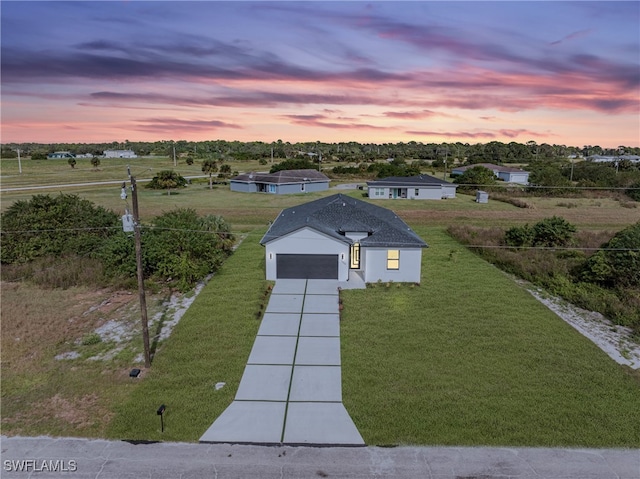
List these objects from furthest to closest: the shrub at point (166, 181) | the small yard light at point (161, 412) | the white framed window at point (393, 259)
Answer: the shrub at point (166, 181)
the white framed window at point (393, 259)
the small yard light at point (161, 412)

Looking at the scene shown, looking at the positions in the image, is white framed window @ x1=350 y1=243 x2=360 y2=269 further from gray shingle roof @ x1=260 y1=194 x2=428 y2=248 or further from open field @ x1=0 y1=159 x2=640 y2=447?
open field @ x1=0 y1=159 x2=640 y2=447

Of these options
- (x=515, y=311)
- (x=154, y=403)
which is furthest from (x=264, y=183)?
(x=154, y=403)

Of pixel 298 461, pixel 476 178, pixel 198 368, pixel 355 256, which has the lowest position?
pixel 298 461

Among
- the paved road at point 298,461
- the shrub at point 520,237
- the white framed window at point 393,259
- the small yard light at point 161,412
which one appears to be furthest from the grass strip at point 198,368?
the shrub at point 520,237

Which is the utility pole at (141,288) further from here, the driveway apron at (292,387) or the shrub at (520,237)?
the shrub at (520,237)

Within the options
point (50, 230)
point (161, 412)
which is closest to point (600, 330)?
point (161, 412)

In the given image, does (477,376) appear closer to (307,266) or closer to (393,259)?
(393,259)

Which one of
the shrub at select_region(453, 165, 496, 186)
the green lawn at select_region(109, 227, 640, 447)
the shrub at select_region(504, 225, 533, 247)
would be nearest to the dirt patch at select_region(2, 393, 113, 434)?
the green lawn at select_region(109, 227, 640, 447)
